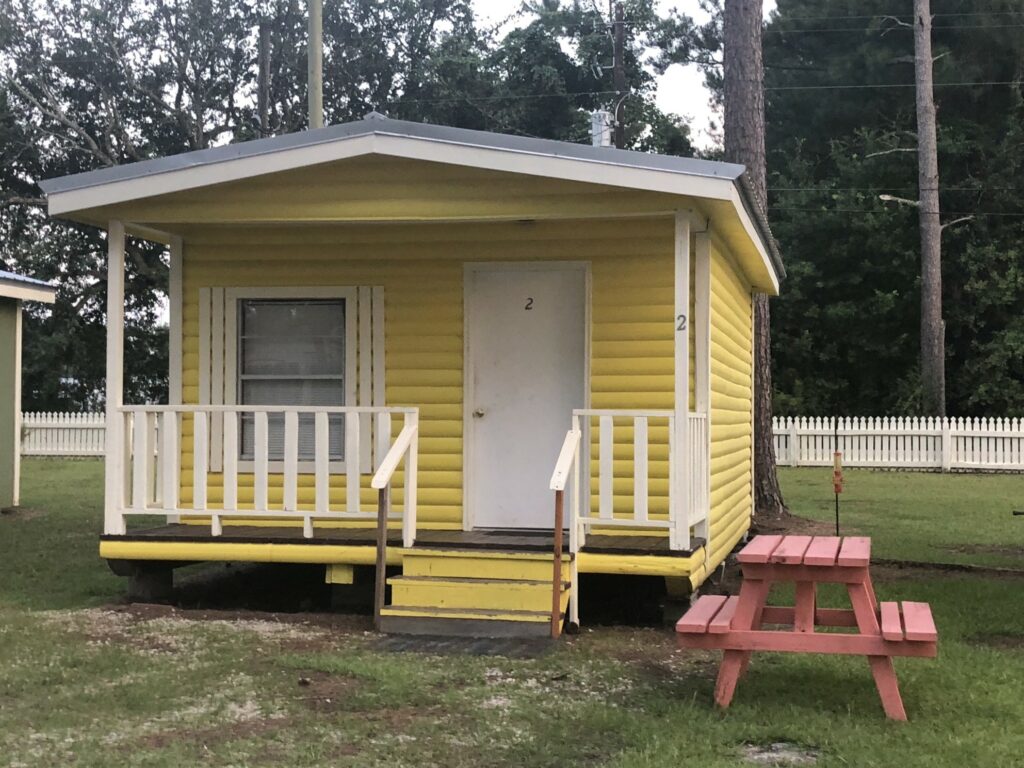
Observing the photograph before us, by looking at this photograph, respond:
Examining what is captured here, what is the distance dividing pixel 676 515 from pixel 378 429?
1.97 m

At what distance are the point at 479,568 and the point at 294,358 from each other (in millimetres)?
2424

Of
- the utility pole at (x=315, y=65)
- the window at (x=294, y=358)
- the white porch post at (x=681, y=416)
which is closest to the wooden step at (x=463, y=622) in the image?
the white porch post at (x=681, y=416)

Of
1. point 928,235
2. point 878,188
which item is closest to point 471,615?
point 928,235

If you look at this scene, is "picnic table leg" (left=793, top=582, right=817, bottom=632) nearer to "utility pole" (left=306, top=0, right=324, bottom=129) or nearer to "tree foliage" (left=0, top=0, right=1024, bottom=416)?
"utility pole" (left=306, top=0, right=324, bottom=129)

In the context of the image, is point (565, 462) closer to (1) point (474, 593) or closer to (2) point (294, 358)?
(1) point (474, 593)

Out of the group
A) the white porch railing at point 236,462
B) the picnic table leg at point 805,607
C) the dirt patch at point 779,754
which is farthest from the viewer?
the white porch railing at point 236,462

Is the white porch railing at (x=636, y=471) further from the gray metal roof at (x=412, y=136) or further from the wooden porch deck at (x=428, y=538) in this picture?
the gray metal roof at (x=412, y=136)

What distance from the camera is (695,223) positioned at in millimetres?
7691

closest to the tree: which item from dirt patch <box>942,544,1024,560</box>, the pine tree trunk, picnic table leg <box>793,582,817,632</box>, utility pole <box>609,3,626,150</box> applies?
utility pole <box>609,3,626,150</box>

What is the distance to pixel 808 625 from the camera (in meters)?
5.39

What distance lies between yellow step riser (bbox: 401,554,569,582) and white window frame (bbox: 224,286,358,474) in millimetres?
1499

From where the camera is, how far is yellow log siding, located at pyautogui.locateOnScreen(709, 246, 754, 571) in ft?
28.7

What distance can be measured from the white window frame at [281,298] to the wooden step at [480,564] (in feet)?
4.88

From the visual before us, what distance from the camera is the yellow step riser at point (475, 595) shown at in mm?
6785
